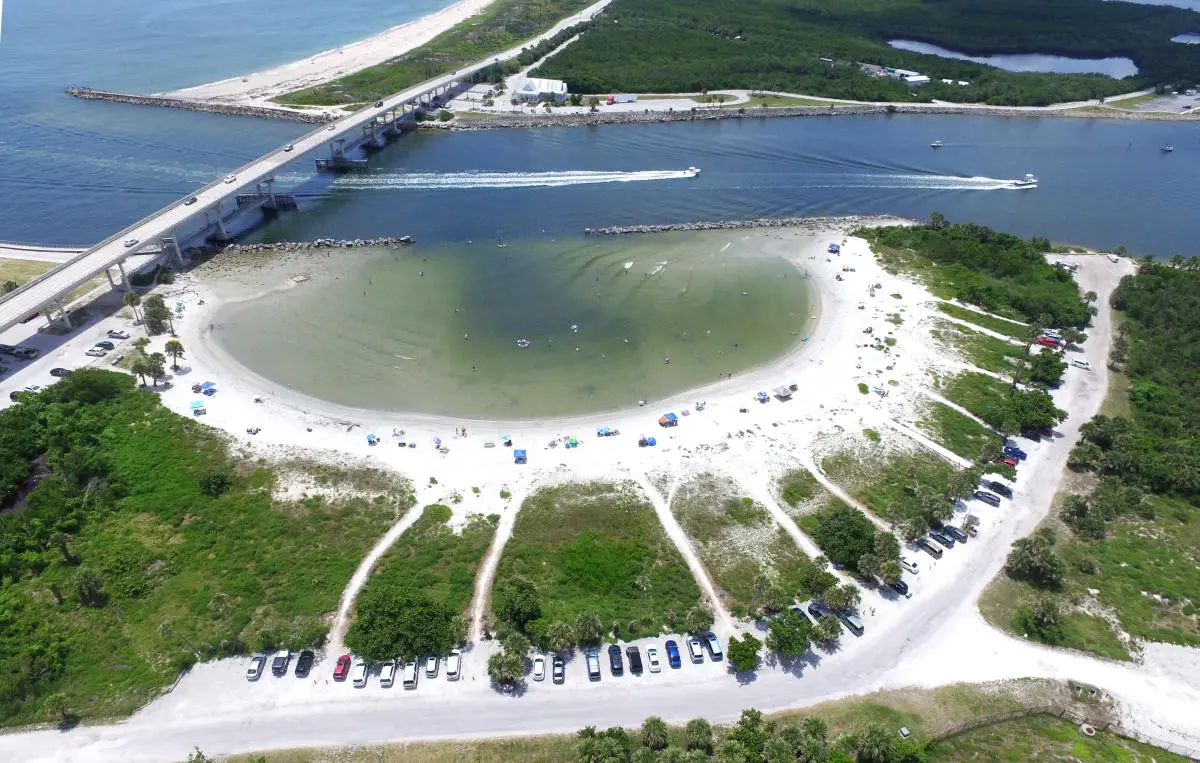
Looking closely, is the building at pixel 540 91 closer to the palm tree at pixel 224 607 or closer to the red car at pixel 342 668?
the palm tree at pixel 224 607

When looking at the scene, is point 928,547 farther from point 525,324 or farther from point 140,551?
point 140,551

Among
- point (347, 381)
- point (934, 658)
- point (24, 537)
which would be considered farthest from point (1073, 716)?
point (24, 537)

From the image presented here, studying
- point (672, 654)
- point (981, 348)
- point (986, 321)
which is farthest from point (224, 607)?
point (986, 321)

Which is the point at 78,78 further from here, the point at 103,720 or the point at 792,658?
the point at 792,658

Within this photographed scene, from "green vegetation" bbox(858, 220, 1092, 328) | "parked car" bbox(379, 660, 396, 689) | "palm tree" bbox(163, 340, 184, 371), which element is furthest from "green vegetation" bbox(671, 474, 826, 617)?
"palm tree" bbox(163, 340, 184, 371)

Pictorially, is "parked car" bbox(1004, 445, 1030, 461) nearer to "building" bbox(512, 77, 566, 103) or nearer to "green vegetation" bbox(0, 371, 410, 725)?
"green vegetation" bbox(0, 371, 410, 725)

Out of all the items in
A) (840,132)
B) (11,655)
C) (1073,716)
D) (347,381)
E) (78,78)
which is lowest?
(1073,716)
